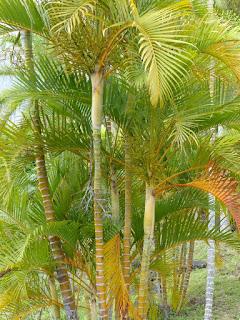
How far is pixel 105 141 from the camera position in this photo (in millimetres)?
3713

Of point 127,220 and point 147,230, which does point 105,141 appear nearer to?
point 127,220

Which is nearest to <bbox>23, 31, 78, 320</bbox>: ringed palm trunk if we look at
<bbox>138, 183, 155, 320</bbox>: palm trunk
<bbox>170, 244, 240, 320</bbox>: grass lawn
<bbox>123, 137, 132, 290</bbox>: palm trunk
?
<bbox>123, 137, 132, 290</bbox>: palm trunk

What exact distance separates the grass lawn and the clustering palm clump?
7.44 feet

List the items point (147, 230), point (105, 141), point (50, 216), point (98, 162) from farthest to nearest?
point (105, 141)
point (50, 216)
point (147, 230)
point (98, 162)

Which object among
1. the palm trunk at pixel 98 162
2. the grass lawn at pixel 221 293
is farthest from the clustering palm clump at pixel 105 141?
the grass lawn at pixel 221 293

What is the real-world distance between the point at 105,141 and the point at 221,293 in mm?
4105

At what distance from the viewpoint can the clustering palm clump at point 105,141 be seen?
262 cm

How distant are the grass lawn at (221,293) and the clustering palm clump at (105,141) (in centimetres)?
227

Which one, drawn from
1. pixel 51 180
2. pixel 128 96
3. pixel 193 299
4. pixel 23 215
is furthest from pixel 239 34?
pixel 193 299

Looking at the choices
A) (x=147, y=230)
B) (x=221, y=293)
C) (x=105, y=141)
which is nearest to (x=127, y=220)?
(x=147, y=230)

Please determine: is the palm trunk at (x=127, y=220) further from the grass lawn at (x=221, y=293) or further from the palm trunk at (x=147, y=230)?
the grass lawn at (x=221, y=293)

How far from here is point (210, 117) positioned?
3258mm

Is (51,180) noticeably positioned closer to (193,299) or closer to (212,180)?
(212,180)

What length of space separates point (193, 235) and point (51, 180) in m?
1.50
